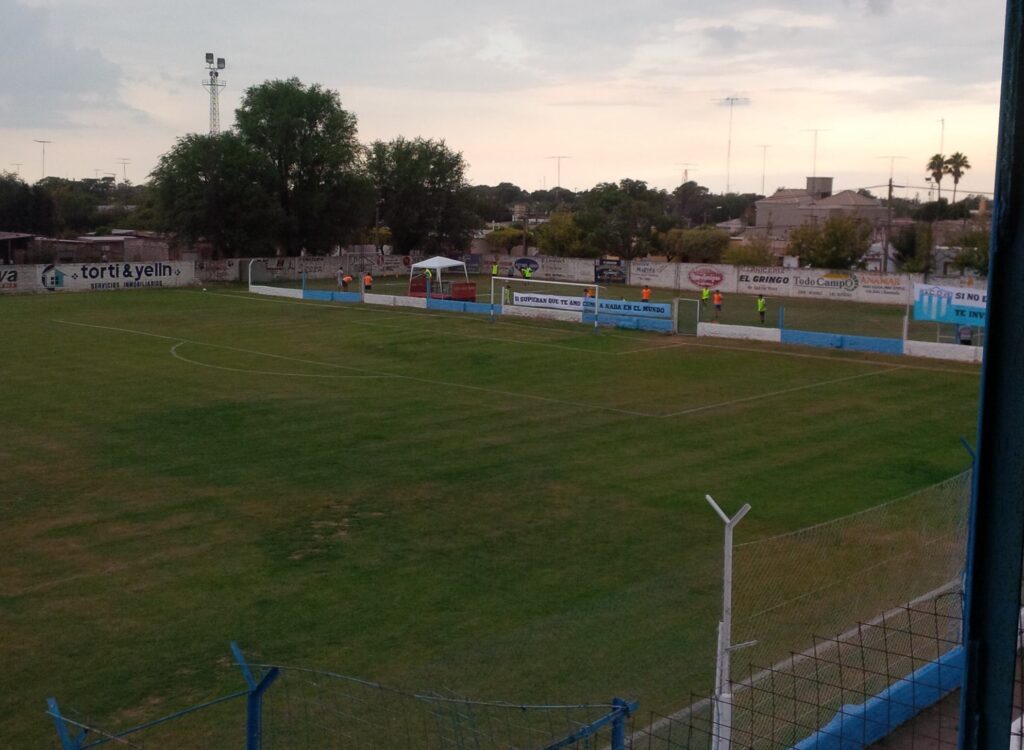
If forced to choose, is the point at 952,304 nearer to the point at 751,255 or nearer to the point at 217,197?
the point at 751,255

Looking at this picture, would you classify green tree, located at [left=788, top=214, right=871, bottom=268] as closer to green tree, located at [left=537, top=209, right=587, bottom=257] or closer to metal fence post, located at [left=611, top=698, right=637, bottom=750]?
green tree, located at [left=537, top=209, right=587, bottom=257]

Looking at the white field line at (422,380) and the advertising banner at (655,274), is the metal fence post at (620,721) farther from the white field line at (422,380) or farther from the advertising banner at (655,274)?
the advertising banner at (655,274)

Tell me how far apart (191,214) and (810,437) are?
→ 56.7m

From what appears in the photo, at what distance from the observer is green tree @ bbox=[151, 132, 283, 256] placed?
237ft

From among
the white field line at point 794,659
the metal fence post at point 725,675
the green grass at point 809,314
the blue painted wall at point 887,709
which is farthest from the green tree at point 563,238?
the metal fence post at point 725,675

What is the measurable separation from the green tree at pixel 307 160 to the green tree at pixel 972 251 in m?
41.9

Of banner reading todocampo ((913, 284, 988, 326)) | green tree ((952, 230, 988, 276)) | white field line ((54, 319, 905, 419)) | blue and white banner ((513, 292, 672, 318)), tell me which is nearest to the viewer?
white field line ((54, 319, 905, 419))

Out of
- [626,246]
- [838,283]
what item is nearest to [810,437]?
[838,283]

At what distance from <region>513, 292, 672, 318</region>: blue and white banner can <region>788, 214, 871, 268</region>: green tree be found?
30.5 m

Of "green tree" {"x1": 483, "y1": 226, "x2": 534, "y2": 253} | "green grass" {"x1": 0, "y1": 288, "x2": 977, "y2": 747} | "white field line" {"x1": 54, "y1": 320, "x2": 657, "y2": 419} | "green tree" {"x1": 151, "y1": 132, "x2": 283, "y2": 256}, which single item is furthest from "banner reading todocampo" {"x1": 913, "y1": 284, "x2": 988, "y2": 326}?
"green tree" {"x1": 483, "y1": 226, "x2": 534, "y2": 253}

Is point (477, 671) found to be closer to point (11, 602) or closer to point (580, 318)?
point (11, 602)

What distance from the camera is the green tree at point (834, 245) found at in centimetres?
6969

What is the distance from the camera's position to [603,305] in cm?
4344

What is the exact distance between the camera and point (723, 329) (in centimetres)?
4038
